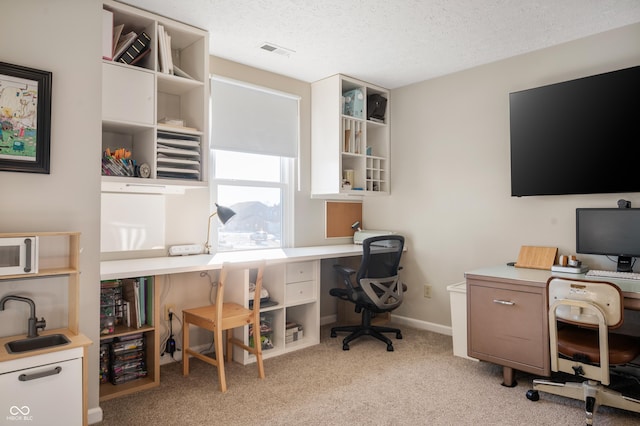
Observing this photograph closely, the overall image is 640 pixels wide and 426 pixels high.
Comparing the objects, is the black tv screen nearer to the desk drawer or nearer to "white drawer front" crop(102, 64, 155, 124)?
the desk drawer

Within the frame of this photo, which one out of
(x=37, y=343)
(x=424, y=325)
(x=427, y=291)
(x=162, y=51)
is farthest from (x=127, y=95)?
(x=424, y=325)

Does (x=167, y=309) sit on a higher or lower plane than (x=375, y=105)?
lower

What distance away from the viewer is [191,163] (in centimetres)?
282

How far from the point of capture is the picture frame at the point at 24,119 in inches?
77.0

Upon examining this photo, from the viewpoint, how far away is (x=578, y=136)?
303 cm

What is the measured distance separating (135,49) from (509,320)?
301 centimetres

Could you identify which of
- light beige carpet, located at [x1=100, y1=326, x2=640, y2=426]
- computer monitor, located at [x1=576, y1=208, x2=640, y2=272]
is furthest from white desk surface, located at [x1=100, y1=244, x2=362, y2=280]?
computer monitor, located at [x1=576, y1=208, x2=640, y2=272]

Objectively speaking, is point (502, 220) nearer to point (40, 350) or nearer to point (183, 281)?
point (183, 281)

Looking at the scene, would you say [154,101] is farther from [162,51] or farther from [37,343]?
[37,343]

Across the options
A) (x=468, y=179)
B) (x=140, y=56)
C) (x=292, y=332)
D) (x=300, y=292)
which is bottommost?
(x=292, y=332)

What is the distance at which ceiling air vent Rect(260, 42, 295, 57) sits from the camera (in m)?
3.18

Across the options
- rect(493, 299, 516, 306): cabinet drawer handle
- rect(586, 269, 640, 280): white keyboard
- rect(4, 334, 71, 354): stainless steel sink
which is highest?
rect(586, 269, 640, 280): white keyboard

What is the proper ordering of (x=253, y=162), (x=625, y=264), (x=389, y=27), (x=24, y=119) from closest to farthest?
1. (x=24, y=119)
2. (x=625, y=264)
3. (x=389, y=27)
4. (x=253, y=162)

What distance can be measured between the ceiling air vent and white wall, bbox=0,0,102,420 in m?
1.25
